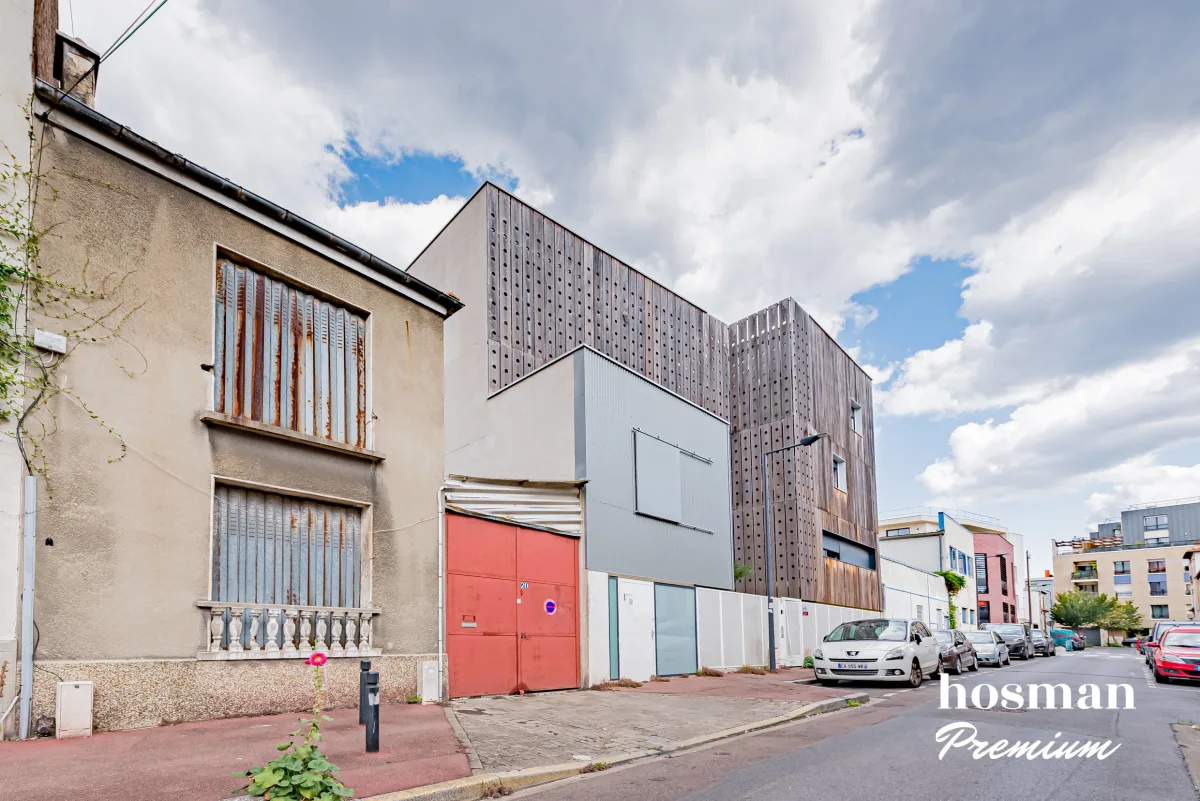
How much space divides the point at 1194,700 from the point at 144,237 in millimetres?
19458

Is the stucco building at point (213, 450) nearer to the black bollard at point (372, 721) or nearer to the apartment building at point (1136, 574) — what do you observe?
the black bollard at point (372, 721)

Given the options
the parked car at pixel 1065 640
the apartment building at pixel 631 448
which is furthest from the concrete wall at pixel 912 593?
the parked car at pixel 1065 640

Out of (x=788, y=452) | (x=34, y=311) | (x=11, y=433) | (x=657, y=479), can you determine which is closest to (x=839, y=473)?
(x=788, y=452)

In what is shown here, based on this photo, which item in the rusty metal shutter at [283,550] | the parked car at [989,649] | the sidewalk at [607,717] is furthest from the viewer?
the parked car at [989,649]

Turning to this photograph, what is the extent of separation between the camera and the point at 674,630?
63.6 ft

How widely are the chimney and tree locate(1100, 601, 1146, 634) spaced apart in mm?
100432

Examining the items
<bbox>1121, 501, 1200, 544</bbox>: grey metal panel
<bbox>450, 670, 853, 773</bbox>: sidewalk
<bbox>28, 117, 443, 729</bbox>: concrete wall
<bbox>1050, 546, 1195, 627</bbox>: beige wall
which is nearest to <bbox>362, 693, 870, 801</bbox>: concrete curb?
<bbox>450, 670, 853, 773</bbox>: sidewalk

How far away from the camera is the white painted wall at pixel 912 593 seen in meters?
39.9

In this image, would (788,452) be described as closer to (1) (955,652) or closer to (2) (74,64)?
(1) (955,652)

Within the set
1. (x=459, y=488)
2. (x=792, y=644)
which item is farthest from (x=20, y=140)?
(x=792, y=644)

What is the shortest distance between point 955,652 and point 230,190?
21.8 metres

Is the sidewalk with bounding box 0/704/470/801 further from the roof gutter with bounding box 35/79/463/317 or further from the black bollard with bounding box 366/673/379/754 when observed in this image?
the roof gutter with bounding box 35/79/463/317

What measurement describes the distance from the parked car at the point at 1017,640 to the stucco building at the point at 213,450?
31.1 m

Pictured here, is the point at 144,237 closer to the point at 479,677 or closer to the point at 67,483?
the point at 67,483
